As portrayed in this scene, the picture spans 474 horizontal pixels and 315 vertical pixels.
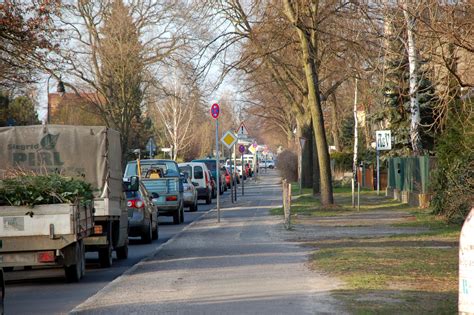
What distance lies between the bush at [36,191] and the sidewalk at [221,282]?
157cm

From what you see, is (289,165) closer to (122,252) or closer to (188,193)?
(188,193)

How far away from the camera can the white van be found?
42594 millimetres

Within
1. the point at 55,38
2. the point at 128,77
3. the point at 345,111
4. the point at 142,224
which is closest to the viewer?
the point at 142,224

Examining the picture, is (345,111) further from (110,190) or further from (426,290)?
(426,290)

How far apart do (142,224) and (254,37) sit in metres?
13.1

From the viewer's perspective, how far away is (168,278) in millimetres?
14070

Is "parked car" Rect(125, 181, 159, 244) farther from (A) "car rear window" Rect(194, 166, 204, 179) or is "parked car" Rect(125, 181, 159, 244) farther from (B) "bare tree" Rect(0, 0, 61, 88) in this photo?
(A) "car rear window" Rect(194, 166, 204, 179)

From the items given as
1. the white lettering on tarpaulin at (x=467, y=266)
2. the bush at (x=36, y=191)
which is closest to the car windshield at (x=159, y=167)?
the bush at (x=36, y=191)

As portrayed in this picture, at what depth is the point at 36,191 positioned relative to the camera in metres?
13.9

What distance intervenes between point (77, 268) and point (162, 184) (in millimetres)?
14475

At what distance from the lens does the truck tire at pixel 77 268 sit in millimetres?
14406

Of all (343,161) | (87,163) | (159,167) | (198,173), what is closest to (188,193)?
(159,167)

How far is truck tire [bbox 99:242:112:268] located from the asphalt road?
0.13m

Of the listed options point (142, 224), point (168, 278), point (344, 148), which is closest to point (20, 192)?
point (168, 278)
